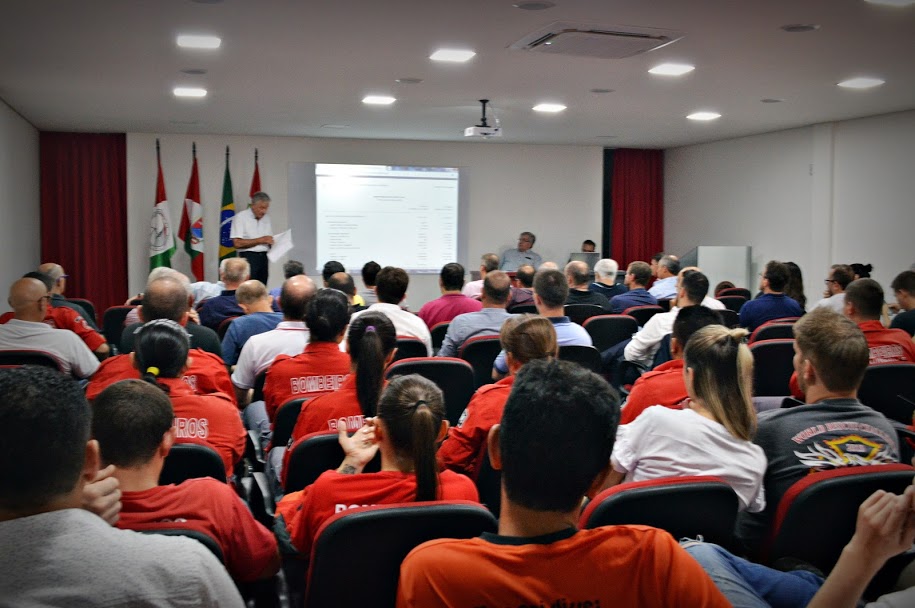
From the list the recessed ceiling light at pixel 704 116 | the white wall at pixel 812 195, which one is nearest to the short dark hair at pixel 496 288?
the recessed ceiling light at pixel 704 116

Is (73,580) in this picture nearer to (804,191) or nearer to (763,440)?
(763,440)

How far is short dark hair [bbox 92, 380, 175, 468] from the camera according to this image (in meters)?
1.91

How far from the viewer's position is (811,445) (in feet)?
7.62

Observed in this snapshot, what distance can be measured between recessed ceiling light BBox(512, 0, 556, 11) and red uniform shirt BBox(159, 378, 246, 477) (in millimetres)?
3286

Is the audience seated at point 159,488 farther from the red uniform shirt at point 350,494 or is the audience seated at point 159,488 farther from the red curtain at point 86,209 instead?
the red curtain at point 86,209

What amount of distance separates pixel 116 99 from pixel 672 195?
9440mm

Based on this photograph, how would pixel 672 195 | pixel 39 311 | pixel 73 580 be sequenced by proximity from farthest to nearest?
pixel 672 195 → pixel 39 311 → pixel 73 580

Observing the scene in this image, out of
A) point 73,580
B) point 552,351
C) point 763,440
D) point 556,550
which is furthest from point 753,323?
point 73,580

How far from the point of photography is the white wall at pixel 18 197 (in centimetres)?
881

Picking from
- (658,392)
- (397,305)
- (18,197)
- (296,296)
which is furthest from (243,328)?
(18,197)

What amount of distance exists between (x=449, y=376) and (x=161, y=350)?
143 cm

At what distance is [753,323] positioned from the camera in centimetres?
627

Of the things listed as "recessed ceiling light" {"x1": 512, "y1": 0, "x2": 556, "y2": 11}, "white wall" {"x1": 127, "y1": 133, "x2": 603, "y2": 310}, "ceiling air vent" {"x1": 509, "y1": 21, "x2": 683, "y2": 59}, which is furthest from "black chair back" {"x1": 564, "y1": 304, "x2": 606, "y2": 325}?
"white wall" {"x1": 127, "y1": 133, "x2": 603, "y2": 310}

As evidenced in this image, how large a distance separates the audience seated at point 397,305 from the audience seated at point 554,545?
3.54 meters
